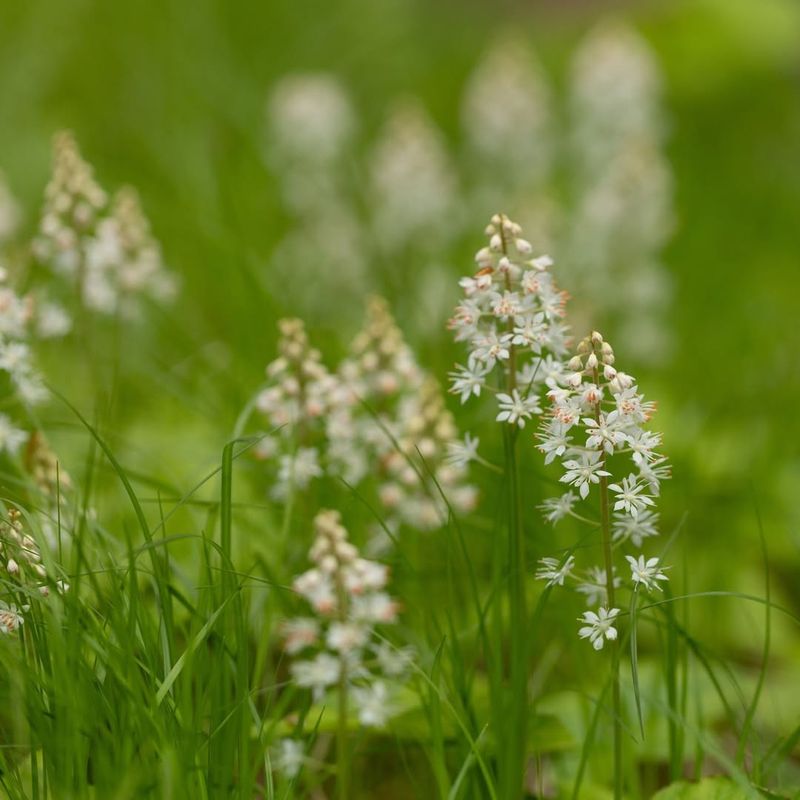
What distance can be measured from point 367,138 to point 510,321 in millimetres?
8701

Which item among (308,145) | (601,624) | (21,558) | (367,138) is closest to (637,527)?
(601,624)

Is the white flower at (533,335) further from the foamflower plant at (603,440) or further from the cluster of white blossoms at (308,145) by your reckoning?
the cluster of white blossoms at (308,145)

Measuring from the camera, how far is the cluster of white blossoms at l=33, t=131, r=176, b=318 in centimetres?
369

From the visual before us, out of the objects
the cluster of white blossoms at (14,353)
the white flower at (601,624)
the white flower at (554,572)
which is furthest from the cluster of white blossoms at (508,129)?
the white flower at (601,624)

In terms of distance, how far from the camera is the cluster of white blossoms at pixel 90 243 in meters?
3.69

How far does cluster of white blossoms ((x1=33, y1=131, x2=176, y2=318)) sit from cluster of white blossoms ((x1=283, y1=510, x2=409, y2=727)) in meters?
1.29

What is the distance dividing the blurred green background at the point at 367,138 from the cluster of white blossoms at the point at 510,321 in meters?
0.61

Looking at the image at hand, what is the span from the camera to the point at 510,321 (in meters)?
2.53

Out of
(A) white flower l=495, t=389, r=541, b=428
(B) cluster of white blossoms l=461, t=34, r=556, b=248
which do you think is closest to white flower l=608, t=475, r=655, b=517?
(A) white flower l=495, t=389, r=541, b=428

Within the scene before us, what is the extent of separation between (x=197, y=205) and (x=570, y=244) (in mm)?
2336

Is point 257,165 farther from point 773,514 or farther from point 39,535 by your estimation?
point 39,535

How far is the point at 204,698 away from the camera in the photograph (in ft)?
8.16

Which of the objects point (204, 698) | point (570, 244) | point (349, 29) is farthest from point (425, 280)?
point (349, 29)

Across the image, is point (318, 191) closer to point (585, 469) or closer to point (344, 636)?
point (344, 636)
